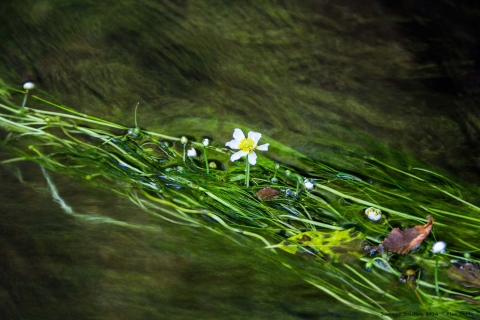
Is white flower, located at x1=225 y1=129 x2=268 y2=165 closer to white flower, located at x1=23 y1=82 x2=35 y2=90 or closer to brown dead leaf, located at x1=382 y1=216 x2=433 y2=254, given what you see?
brown dead leaf, located at x1=382 y1=216 x2=433 y2=254

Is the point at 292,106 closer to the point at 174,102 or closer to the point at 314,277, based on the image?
the point at 174,102

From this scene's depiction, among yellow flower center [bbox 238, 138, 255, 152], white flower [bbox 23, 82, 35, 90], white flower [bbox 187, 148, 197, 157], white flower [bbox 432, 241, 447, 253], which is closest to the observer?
white flower [bbox 432, 241, 447, 253]

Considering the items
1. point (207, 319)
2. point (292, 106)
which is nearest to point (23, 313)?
point (207, 319)

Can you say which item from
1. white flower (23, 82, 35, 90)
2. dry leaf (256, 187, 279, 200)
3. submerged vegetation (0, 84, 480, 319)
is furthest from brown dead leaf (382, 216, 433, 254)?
white flower (23, 82, 35, 90)

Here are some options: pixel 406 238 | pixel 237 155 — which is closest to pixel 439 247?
pixel 406 238

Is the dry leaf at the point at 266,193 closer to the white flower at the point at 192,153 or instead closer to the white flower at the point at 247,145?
the white flower at the point at 247,145

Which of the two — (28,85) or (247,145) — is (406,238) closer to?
(247,145)
